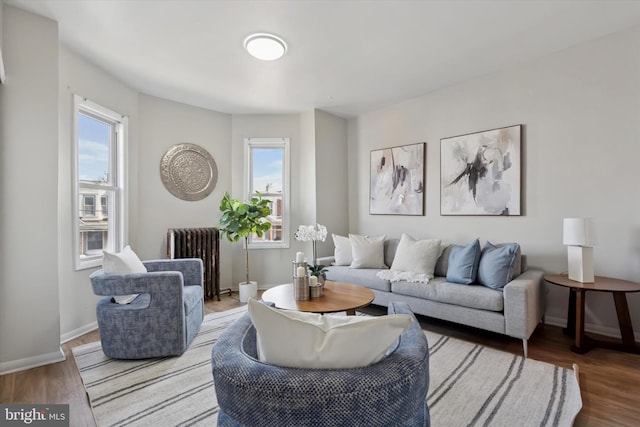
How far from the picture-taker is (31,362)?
244 cm

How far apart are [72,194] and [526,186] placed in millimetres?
4609

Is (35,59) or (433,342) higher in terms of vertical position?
(35,59)

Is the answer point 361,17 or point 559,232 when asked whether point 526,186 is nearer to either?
point 559,232

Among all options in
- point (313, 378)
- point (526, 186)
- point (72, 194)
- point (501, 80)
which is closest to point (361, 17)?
point (501, 80)

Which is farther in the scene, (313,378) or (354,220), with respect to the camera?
(354,220)

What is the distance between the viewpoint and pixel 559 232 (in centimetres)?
315

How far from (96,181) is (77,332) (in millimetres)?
1574

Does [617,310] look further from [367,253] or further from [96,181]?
[96,181]

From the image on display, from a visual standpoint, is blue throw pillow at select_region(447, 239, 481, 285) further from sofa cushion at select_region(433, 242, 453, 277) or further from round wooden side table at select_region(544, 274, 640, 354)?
round wooden side table at select_region(544, 274, 640, 354)

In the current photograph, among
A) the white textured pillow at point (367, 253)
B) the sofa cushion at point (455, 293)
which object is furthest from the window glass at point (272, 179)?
the sofa cushion at point (455, 293)

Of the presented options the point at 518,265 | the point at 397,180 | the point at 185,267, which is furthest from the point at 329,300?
the point at 397,180

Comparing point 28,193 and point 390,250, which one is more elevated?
point 28,193

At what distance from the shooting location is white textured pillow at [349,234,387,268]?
401cm

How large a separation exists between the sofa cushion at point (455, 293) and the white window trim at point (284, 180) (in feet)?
6.83
